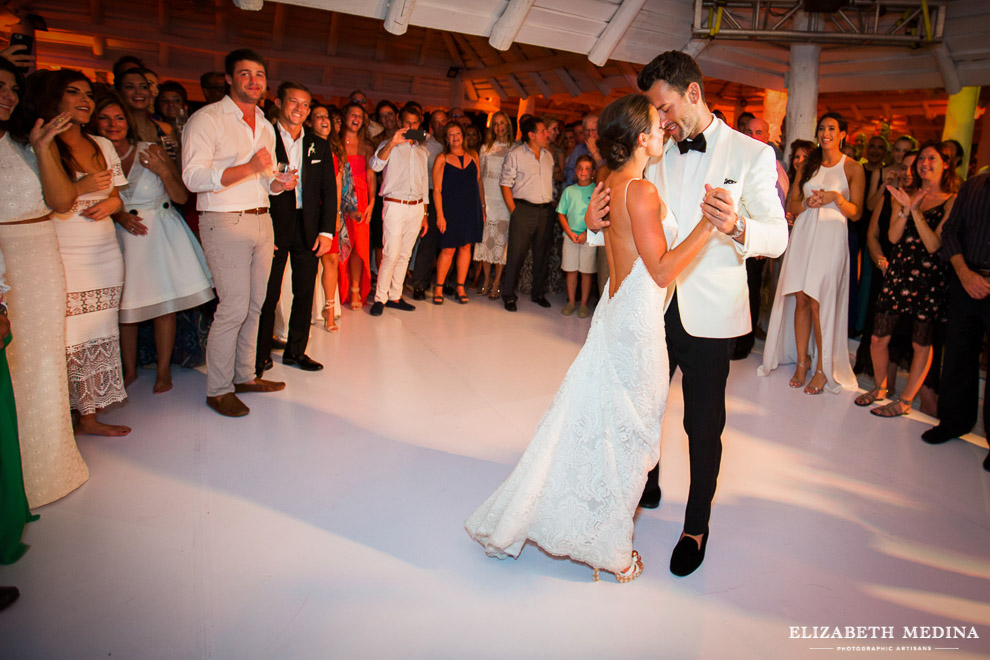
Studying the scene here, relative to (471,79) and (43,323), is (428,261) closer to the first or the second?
(43,323)

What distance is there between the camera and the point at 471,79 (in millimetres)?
11594

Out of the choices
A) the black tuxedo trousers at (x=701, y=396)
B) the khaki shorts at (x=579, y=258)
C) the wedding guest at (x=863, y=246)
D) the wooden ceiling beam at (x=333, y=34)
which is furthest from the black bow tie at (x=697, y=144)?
the wooden ceiling beam at (x=333, y=34)

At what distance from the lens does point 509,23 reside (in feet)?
17.8

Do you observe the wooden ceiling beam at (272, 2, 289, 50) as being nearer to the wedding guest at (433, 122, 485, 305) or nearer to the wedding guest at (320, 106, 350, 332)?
the wedding guest at (433, 122, 485, 305)

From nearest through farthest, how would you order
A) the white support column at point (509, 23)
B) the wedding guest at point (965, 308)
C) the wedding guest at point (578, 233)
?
1. the wedding guest at point (965, 308)
2. the white support column at point (509, 23)
3. the wedding guest at point (578, 233)

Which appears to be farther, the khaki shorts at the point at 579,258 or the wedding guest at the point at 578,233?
the khaki shorts at the point at 579,258

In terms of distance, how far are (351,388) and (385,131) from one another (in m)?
3.20

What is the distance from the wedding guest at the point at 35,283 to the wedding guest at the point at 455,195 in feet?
11.9

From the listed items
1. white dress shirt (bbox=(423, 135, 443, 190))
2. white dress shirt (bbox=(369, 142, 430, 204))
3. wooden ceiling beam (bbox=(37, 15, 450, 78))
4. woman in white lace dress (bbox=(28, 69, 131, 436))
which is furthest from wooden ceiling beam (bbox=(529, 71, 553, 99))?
woman in white lace dress (bbox=(28, 69, 131, 436))

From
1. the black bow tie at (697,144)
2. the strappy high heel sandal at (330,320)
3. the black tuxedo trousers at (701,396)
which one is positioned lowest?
the strappy high heel sandal at (330,320)

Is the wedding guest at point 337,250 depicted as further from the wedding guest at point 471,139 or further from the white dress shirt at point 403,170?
the wedding guest at point 471,139

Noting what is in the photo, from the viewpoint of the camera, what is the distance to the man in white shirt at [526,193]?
5.98 meters

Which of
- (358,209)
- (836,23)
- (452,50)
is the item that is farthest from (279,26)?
(836,23)

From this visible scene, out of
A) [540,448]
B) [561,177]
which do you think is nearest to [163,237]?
[540,448]
